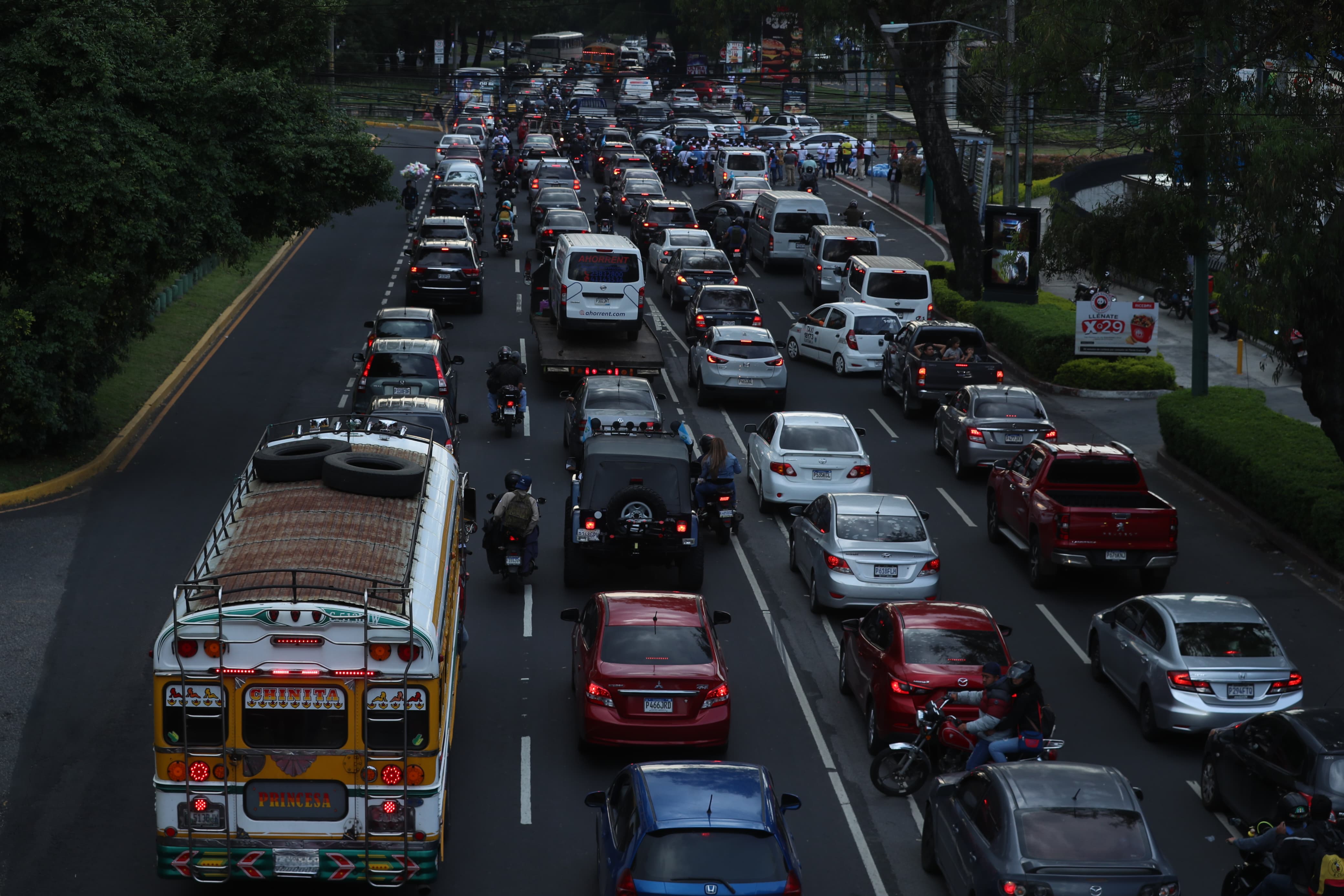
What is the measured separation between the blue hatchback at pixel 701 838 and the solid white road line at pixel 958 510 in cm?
1368

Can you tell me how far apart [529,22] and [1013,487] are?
105 m

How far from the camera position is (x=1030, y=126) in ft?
136

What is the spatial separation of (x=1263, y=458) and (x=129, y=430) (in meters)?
20.0

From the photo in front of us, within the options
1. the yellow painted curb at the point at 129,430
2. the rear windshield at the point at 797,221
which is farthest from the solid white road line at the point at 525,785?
the rear windshield at the point at 797,221

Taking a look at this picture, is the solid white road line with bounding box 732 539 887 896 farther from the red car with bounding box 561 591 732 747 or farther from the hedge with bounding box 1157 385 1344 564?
the hedge with bounding box 1157 385 1344 564

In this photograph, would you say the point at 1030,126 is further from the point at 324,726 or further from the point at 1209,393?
the point at 324,726

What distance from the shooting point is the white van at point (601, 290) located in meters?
32.5

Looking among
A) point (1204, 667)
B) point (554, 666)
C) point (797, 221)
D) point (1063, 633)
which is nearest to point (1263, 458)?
point (1063, 633)

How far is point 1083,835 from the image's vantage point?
36.4 feet

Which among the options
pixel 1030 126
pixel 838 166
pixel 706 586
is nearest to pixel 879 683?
pixel 706 586

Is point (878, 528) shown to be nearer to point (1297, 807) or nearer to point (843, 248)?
point (1297, 807)

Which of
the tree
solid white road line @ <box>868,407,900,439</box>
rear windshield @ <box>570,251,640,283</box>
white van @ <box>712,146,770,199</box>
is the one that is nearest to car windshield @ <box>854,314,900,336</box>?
solid white road line @ <box>868,407,900,439</box>

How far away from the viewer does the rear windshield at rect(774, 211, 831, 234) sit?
46688 mm

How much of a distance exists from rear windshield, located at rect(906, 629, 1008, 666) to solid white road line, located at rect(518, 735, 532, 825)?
3.96 m
